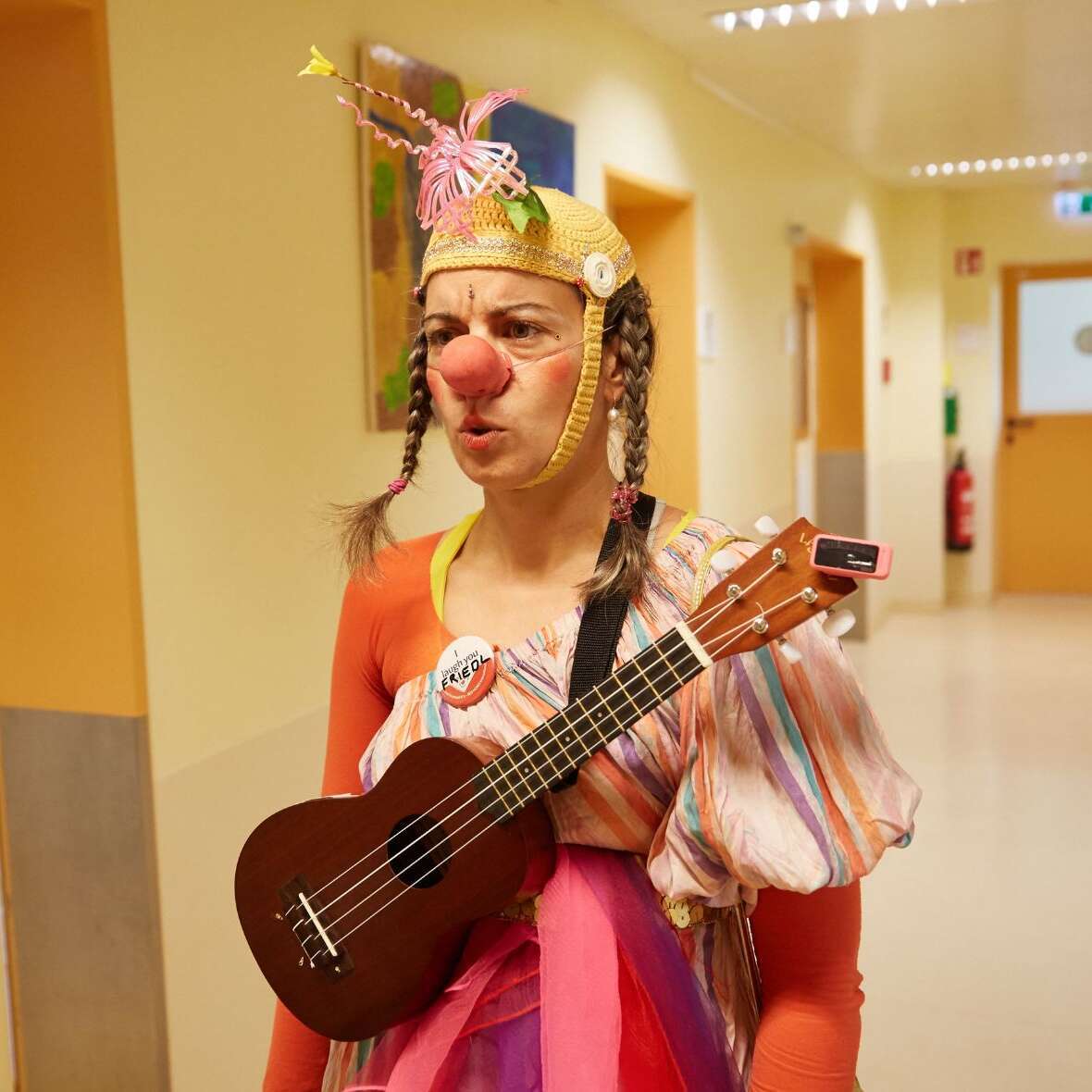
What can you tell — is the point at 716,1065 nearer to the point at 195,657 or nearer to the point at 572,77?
the point at 195,657

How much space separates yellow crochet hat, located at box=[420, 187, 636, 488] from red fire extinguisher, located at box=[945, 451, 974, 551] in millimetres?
7776

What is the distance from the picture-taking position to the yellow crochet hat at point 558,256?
1.14 m

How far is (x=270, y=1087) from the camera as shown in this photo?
1.32 meters

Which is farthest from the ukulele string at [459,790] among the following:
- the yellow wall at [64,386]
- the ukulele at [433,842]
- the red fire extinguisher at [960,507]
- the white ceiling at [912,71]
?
the red fire extinguisher at [960,507]

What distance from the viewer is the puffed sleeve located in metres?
1.01

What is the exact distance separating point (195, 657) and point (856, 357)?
5.76 m

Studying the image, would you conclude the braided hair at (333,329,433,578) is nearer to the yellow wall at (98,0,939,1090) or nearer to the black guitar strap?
the black guitar strap

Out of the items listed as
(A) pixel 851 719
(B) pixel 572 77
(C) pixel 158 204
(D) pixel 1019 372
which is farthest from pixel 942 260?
(A) pixel 851 719

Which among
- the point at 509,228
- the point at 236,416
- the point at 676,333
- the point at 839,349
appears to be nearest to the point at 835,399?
the point at 839,349

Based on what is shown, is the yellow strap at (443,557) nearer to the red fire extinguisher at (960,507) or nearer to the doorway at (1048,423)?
the red fire extinguisher at (960,507)

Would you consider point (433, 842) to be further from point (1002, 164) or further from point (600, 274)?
point (1002, 164)

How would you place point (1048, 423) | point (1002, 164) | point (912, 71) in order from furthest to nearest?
point (1048, 423) < point (1002, 164) < point (912, 71)

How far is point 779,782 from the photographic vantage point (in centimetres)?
104

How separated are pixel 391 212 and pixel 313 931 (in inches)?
80.4
